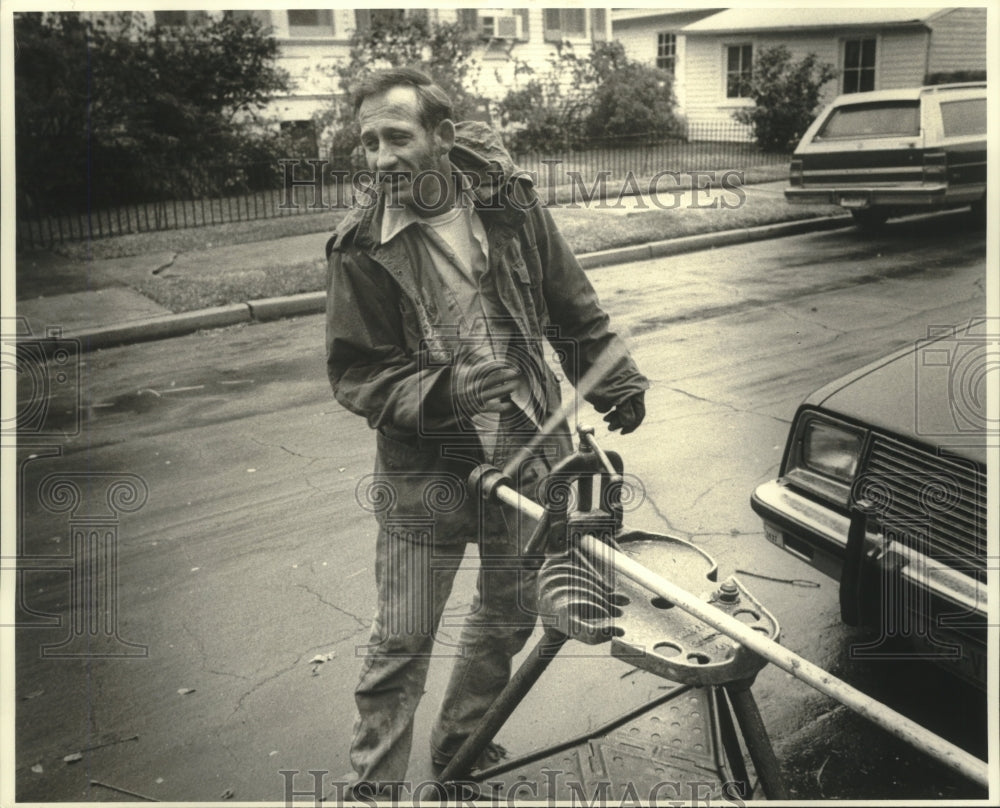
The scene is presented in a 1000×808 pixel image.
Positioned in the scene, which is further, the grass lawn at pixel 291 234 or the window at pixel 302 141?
the window at pixel 302 141

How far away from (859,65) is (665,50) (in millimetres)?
6006

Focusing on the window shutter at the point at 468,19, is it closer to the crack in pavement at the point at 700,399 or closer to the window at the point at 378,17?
the window at the point at 378,17

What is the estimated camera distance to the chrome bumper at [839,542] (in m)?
2.45

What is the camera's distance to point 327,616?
3434 millimetres

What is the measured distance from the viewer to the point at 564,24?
16.1 m

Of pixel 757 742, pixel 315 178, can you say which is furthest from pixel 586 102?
pixel 757 742

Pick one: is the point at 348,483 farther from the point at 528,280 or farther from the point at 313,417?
the point at 528,280

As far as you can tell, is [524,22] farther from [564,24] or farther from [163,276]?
[163,276]

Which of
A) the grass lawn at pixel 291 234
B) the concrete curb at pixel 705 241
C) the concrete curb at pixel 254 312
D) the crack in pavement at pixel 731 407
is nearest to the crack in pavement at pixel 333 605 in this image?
the crack in pavement at pixel 731 407

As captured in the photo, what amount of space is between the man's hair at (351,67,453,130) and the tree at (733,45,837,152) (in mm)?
14168

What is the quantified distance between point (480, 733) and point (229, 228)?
9.25 metres

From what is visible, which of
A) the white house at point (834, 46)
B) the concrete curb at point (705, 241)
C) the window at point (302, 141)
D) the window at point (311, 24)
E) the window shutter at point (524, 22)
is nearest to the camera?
the concrete curb at point (705, 241)

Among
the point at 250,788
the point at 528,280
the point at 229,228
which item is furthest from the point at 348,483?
the point at 229,228

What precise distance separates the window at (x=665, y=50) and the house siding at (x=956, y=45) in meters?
7.17
